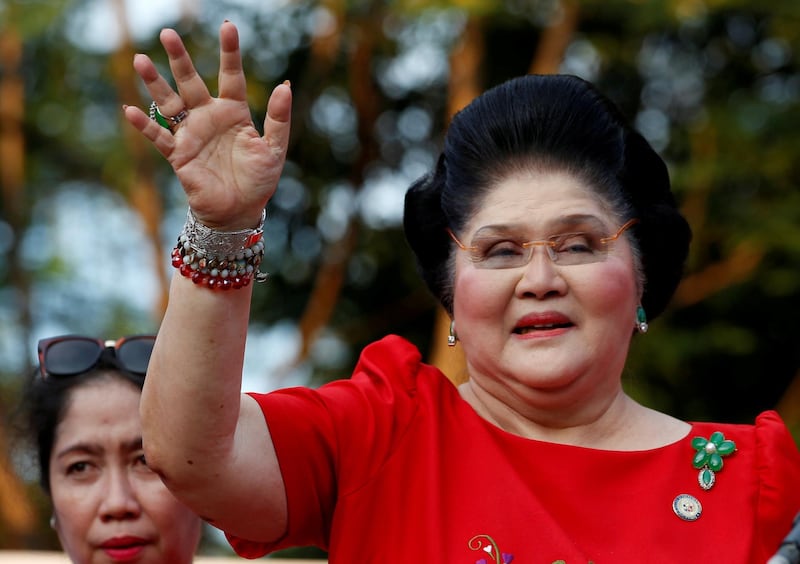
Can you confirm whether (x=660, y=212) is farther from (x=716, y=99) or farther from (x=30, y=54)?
(x=30, y=54)

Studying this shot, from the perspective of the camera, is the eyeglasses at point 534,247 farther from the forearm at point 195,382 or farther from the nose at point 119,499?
the nose at point 119,499

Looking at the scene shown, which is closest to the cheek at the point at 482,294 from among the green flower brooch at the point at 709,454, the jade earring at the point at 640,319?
the jade earring at the point at 640,319

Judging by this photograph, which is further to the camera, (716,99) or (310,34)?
(310,34)

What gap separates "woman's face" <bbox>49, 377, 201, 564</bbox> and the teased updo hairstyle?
772 mm

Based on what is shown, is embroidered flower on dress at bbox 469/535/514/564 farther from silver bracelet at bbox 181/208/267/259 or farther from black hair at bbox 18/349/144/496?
black hair at bbox 18/349/144/496

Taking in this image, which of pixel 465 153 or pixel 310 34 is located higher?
pixel 310 34

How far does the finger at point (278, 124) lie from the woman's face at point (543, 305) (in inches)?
21.5

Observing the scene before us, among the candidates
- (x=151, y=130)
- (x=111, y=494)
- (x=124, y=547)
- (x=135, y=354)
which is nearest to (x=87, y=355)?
(x=135, y=354)

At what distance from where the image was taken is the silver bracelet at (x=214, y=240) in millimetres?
1819

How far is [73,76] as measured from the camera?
9297mm

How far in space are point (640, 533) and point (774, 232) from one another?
5.67 meters

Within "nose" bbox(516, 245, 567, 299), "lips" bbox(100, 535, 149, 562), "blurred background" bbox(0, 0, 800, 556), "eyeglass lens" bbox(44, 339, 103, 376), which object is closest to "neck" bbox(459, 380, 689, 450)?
"nose" bbox(516, 245, 567, 299)

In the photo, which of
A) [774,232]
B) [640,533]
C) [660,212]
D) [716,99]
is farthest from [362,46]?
[640,533]

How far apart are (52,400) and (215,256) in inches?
43.9
